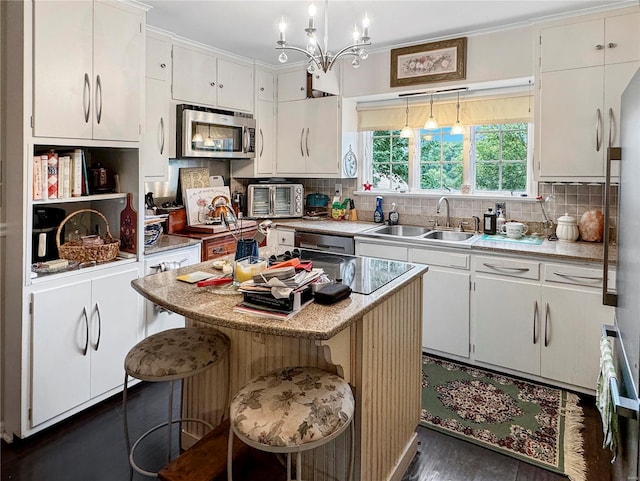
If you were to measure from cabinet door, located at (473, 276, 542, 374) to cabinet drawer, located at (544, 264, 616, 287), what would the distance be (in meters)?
0.12

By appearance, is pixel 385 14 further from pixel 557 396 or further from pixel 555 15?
pixel 557 396

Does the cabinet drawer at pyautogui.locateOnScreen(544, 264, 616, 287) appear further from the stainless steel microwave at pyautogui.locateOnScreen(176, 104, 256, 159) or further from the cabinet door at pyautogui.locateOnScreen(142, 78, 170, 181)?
the cabinet door at pyautogui.locateOnScreen(142, 78, 170, 181)

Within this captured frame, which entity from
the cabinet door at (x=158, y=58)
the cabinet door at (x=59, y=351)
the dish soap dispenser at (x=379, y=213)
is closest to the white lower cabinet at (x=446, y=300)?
the dish soap dispenser at (x=379, y=213)

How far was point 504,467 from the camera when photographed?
2201 mm

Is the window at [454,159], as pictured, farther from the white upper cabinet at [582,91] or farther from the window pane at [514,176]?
the white upper cabinet at [582,91]

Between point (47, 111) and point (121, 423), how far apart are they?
5.72 feet

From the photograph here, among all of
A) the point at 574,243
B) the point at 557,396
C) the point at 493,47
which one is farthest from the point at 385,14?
the point at 557,396

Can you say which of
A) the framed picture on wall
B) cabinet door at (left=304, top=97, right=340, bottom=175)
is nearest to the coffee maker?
cabinet door at (left=304, top=97, right=340, bottom=175)

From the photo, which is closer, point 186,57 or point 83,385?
point 83,385

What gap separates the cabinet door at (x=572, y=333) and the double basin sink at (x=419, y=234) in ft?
2.34

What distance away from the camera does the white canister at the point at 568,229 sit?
3.21 metres

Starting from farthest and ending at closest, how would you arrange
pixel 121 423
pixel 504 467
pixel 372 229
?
1. pixel 372 229
2. pixel 121 423
3. pixel 504 467

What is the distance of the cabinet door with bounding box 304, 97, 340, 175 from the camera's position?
13.6 feet

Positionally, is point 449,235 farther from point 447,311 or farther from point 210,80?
point 210,80
